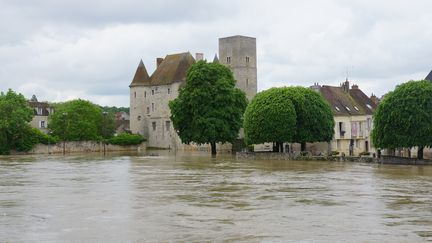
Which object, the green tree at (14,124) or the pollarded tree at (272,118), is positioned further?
the green tree at (14,124)

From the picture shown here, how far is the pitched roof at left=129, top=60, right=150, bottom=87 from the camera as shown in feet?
325

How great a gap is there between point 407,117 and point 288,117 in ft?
38.1

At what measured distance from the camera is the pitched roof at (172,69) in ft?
307

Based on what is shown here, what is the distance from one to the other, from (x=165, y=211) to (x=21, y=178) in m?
15.4

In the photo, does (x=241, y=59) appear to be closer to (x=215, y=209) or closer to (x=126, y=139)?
(x=126, y=139)

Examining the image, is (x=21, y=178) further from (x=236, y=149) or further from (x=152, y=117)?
(x=152, y=117)

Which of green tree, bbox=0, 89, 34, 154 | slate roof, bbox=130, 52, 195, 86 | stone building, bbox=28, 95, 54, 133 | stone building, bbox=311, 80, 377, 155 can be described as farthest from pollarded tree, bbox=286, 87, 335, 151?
stone building, bbox=28, 95, 54, 133

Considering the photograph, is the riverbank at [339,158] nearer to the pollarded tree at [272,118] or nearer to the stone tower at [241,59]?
the pollarded tree at [272,118]

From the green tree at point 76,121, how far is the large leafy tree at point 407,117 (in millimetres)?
50066

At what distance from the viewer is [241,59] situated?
9206cm

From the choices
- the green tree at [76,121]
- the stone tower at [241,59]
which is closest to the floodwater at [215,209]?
the green tree at [76,121]

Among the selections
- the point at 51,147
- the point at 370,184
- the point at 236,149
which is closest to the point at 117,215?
the point at 370,184

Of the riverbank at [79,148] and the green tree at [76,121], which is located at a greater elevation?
the green tree at [76,121]

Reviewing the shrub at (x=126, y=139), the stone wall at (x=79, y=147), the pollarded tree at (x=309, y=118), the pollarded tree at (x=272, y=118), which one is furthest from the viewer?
the shrub at (x=126, y=139)
